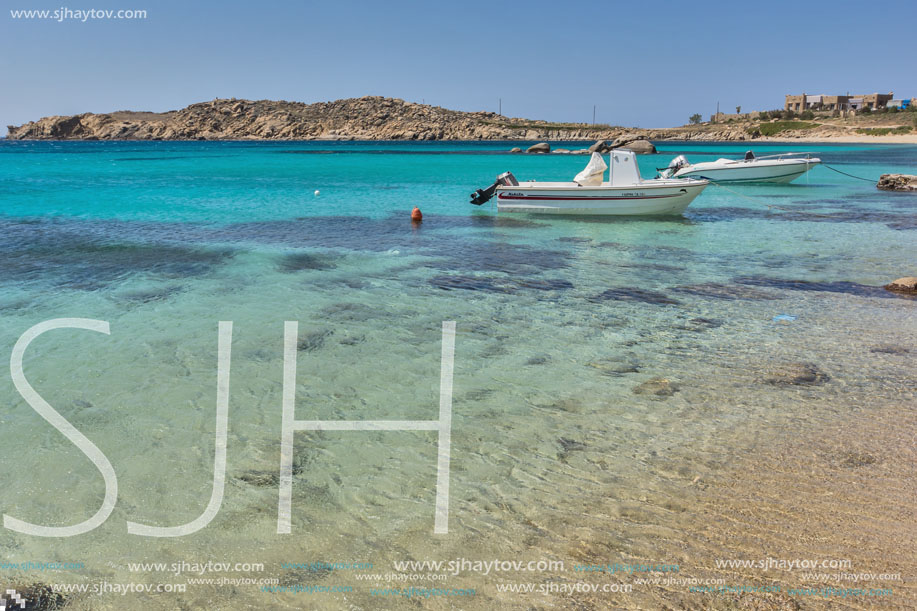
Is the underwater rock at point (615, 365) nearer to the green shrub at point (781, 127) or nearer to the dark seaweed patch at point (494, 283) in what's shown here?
the dark seaweed patch at point (494, 283)

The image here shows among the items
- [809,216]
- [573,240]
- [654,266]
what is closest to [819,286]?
[654,266]

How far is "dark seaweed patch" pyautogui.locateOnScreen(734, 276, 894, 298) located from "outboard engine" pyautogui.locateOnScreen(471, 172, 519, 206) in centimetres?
998

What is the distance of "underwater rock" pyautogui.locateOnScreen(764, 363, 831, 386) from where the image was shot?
19.9 ft

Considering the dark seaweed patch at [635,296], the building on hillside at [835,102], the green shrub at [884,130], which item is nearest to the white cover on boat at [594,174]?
the dark seaweed patch at [635,296]

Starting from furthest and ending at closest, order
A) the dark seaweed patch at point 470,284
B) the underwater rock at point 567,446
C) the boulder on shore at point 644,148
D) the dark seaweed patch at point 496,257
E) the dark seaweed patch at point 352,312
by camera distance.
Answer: the boulder on shore at point 644,148 → the dark seaweed patch at point 496,257 → the dark seaweed patch at point 470,284 → the dark seaweed patch at point 352,312 → the underwater rock at point 567,446

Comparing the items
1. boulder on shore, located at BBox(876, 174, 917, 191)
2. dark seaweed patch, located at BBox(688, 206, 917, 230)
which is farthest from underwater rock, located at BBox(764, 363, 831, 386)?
boulder on shore, located at BBox(876, 174, 917, 191)

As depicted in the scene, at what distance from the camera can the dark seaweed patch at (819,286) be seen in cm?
966

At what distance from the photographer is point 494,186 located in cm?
1975

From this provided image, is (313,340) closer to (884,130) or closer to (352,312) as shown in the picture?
(352,312)

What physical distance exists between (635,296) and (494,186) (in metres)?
11.0

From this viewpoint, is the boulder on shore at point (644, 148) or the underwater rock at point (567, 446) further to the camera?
the boulder on shore at point (644, 148)

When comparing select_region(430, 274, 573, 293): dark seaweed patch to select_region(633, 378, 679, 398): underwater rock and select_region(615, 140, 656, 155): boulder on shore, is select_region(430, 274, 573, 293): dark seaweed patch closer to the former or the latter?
select_region(633, 378, 679, 398): underwater rock

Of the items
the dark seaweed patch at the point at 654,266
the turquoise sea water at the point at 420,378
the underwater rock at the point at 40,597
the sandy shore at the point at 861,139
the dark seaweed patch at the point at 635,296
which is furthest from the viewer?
the sandy shore at the point at 861,139

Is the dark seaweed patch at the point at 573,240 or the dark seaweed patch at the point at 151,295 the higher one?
the dark seaweed patch at the point at 573,240
